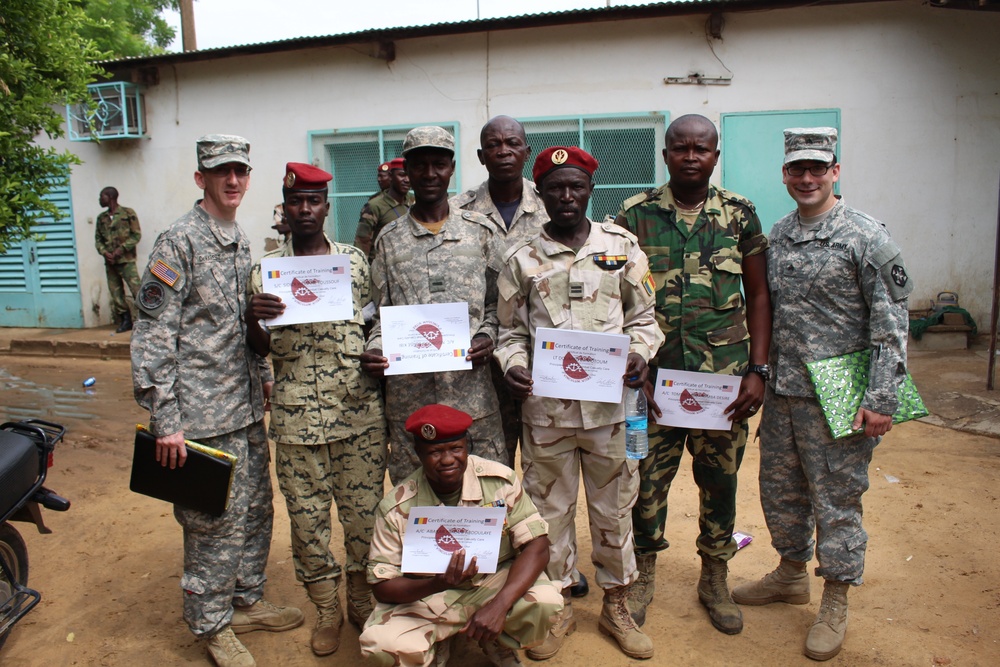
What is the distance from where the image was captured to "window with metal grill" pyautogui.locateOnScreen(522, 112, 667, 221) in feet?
28.2

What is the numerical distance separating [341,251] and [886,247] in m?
2.30

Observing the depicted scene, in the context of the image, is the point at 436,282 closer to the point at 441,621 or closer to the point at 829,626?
the point at 441,621

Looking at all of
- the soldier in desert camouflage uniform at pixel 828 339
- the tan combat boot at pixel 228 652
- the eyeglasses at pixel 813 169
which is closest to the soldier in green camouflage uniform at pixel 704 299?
the soldier in desert camouflage uniform at pixel 828 339

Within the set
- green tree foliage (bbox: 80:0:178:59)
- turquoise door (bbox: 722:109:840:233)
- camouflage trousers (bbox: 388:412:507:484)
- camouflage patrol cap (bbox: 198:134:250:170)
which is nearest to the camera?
camouflage patrol cap (bbox: 198:134:250:170)

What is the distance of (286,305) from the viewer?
3.06 meters

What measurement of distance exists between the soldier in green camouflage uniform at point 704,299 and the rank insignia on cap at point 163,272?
1948 mm

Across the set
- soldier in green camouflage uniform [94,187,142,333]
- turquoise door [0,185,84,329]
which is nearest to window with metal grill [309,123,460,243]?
soldier in green camouflage uniform [94,187,142,333]

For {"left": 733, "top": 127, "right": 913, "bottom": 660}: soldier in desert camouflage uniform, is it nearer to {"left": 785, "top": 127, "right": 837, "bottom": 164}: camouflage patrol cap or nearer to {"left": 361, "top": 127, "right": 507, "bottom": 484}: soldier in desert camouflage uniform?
{"left": 785, "top": 127, "right": 837, "bottom": 164}: camouflage patrol cap

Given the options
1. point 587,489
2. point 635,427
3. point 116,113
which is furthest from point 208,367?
point 116,113

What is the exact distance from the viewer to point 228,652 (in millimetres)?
3232

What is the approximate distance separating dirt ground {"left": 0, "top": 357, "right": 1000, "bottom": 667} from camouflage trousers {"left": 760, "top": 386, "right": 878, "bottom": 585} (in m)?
0.43

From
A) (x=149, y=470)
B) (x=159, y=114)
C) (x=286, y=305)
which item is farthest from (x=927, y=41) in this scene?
(x=159, y=114)

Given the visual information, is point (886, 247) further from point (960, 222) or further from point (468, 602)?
point (960, 222)

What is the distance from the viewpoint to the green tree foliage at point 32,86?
17.0 ft
